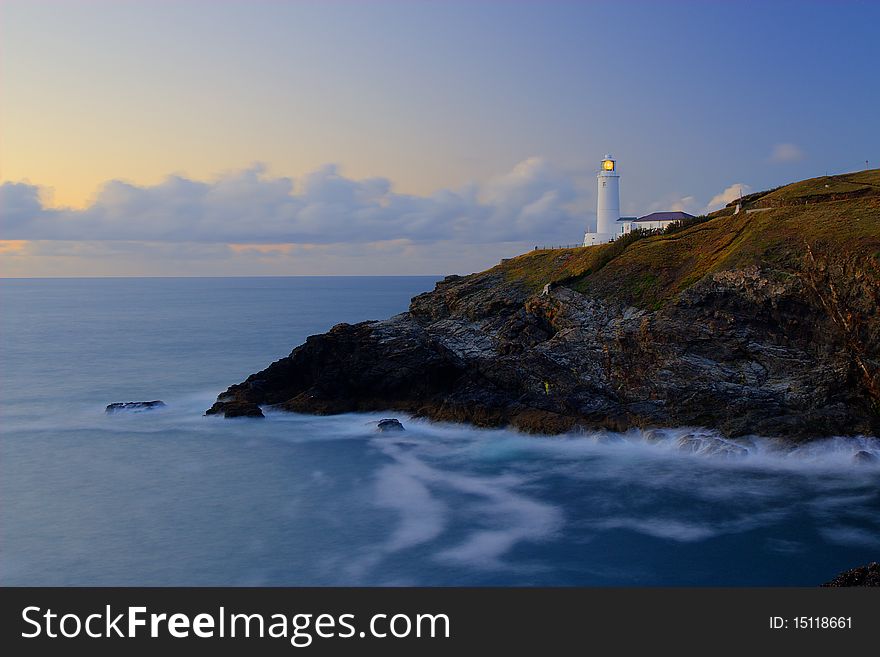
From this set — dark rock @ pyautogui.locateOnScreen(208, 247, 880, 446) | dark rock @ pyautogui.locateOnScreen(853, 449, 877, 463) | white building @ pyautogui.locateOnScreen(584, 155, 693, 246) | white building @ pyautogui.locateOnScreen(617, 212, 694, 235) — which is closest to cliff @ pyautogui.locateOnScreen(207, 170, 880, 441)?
dark rock @ pyautogui.locateOnScreen(208, 247, 880, 446)

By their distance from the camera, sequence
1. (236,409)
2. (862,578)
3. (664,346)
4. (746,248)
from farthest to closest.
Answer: (236,409) < (746,248) < (664,346) < (862,578)

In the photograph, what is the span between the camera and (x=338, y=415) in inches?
1715

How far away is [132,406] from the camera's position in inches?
1865

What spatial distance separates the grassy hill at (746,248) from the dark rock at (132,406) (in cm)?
2689

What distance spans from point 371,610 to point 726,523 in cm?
1606

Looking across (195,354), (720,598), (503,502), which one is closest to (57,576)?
(503,502)

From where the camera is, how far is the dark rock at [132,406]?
46.7 m

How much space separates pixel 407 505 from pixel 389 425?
10418mm

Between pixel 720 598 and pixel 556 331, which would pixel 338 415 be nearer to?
pixel 556 331

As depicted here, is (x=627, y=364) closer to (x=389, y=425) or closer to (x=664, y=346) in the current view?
(x=664, y=346)

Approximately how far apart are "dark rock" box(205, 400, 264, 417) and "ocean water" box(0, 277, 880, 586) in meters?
0.70

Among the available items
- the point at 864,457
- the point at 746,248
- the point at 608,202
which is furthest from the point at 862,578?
the point at 608,202

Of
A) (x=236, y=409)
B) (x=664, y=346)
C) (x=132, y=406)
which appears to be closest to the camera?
(x=664, y=346)

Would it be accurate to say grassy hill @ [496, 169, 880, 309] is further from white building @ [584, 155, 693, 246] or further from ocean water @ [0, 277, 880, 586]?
white building @ [584, 155, 693, 246]
